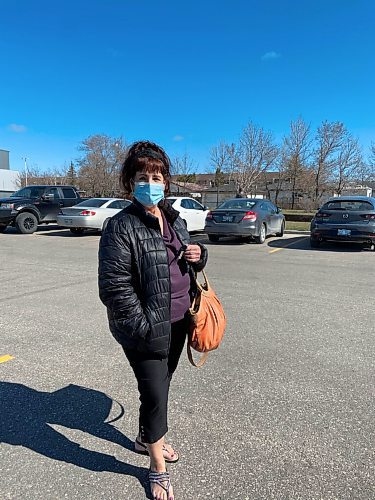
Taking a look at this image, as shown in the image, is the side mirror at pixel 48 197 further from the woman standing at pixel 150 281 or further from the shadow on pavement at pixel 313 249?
the woman standing at pixel 150 281

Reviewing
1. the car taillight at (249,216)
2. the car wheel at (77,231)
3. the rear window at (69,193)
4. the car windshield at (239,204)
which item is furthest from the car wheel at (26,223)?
the car taillight at (249,216)

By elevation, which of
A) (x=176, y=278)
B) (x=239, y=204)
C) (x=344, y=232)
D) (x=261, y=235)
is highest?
(x=239, y=204)

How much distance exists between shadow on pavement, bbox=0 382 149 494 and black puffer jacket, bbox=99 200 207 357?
81 centimetres

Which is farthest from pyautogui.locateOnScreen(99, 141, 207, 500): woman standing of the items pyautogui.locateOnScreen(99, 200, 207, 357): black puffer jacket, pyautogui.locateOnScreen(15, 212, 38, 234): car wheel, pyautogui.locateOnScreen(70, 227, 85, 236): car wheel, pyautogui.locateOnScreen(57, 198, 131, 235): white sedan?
pyautogui.locateOnScreen(15, 212, 38, 234): car wheel

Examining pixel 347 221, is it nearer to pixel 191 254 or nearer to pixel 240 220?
pixel 240 220

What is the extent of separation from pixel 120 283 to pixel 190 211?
42.6ft

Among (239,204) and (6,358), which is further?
(239,204)

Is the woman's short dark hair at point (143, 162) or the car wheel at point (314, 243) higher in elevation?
the woman's short dark hair at point (143, 162)

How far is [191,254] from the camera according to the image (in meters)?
2.20

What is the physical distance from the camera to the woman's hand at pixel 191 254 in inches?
86.7

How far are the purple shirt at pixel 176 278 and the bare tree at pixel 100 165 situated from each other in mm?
45931

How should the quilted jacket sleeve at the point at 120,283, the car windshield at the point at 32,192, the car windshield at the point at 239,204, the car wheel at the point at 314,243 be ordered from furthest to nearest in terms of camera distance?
the car windshield at the point at 32,192, the car windshield at the point at 239,204, the car wheel at the point at 314,243, the quilted jacket sleeve at the point at 120,283

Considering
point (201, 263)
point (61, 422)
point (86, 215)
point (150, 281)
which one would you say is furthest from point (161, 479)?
point (86, 215)

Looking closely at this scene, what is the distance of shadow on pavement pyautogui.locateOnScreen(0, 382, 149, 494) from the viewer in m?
2.31
